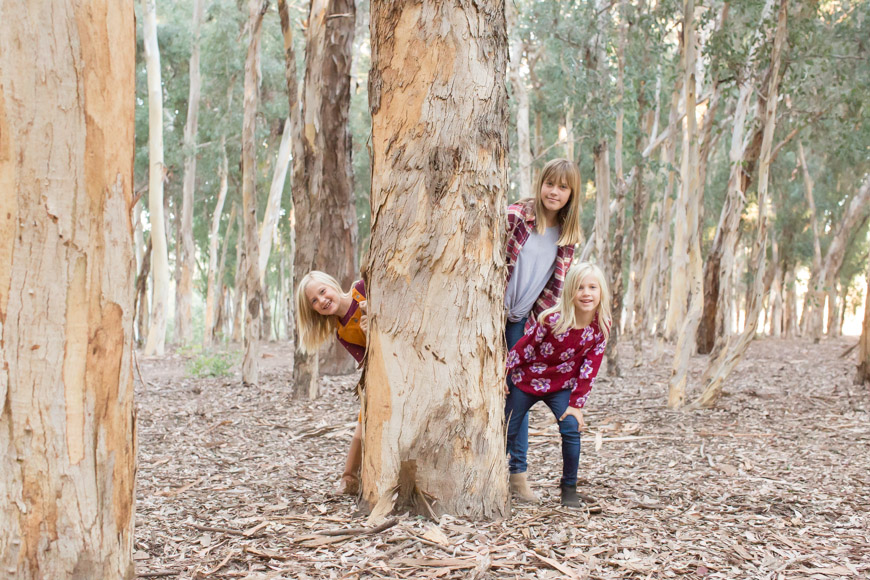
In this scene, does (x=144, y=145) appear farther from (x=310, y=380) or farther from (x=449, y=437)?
(x=449, y=437)

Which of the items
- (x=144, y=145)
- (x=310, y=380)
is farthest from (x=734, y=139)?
(x=144, y=145)

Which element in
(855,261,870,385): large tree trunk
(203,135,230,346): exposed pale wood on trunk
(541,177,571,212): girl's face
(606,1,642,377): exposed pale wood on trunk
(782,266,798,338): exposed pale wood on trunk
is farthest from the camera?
(782,266,798,338): exposed pale wood on trunk

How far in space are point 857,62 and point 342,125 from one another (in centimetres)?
939

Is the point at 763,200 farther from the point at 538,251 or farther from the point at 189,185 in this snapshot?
the point at 189,185

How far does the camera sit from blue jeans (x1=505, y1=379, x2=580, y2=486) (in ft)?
11.7

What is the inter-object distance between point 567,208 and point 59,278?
233cm

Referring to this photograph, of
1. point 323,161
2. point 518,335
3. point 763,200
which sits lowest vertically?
point 518,335

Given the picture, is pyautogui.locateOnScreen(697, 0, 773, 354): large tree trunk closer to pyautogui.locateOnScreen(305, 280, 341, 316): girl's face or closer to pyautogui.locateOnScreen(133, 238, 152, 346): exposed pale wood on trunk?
pyautogui.locateOnScreen(305, 280, 341, 316): girl's face

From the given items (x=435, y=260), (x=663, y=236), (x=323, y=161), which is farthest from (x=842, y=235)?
(x=435, y=260)

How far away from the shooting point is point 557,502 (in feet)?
11.9

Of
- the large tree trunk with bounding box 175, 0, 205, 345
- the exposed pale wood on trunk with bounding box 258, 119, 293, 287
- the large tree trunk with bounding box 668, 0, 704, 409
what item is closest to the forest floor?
the large tree trunk with bounding box 668, 0, 704, 409

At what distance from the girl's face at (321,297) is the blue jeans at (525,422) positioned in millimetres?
938

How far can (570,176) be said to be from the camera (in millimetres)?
3498

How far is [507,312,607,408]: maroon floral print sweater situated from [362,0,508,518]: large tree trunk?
0.53 m
